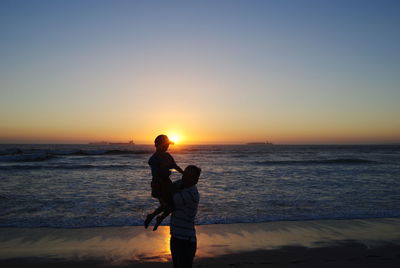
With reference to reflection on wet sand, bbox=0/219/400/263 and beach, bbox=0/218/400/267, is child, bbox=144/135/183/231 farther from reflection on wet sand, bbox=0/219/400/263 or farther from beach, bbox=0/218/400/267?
reflection on wet sand, bbox=0/219/400/263

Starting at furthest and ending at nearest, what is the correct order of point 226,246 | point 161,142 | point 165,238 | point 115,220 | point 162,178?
1. point 115,220
2. point 165,238
3. point 226,246
4. point 161,142
5. point 162,178

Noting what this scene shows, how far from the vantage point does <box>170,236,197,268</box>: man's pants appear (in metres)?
3.46

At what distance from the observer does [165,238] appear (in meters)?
7.35

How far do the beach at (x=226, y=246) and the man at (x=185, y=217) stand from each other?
2455 mm

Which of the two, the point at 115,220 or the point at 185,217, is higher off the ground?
the point at 185,217

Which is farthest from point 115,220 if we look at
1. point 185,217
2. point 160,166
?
point 185,217

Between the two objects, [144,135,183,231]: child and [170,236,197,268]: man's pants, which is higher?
[144,135,183,231]: child

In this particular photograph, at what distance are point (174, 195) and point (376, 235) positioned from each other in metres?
6.46

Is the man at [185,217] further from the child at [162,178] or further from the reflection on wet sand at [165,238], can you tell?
the reflection on wet sand at [165,238]

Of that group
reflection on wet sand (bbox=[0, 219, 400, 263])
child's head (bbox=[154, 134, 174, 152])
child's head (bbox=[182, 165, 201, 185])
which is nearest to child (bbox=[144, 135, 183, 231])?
child's head (bbox=[154, 134, 174, 152])

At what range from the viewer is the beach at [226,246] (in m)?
5.89

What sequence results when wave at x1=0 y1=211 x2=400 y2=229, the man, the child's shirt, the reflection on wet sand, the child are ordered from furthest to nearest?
wave at x1=0 y1=211 x2=400 y2=229 < the reflection on wet sand < the child's shirt < the child < the man

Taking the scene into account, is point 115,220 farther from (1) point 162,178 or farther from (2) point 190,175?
(2) point 190,175

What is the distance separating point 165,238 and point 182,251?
13.4 feet
